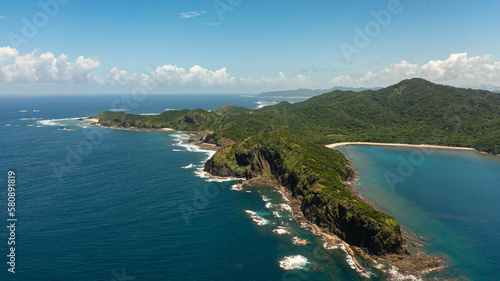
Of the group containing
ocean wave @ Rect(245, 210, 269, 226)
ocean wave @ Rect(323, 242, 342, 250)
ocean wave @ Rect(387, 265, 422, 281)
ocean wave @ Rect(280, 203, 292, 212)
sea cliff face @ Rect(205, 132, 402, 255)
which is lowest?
ocean wave @ Rect(323, 242, 342, 250)

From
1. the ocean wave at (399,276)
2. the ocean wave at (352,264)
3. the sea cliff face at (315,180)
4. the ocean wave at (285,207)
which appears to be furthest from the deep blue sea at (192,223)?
the sea cliff face at (315,180)

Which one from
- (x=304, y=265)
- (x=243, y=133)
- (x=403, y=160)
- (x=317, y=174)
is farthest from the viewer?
(x=243, y=133)

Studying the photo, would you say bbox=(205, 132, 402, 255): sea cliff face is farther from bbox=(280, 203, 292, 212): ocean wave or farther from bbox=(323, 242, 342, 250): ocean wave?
bbox=(280, 203, 292, 212): ocean wave

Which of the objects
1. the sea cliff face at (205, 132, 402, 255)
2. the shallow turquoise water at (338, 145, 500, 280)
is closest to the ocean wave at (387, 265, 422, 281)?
the sea cliff face at (205, 132, 402, 255)

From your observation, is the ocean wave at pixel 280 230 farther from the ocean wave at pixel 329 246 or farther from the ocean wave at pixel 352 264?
the ocean wave at pixel 352 264

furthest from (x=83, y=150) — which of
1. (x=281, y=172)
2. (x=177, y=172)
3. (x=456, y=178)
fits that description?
(x=456, y=178)

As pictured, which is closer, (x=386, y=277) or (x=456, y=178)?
(x=386, y=277)

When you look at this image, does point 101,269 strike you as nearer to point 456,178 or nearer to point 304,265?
point 304,265
